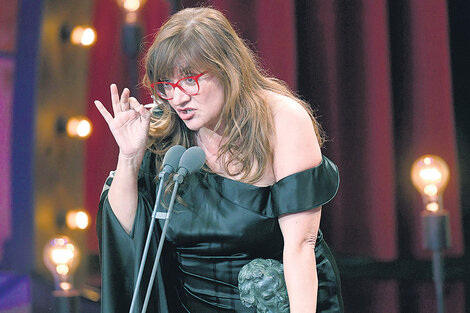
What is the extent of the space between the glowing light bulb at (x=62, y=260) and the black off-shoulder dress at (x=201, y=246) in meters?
0.77

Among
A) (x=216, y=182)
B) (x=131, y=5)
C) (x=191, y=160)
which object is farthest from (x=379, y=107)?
(x=191, y=160)

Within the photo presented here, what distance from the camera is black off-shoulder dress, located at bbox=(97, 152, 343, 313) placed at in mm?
1521

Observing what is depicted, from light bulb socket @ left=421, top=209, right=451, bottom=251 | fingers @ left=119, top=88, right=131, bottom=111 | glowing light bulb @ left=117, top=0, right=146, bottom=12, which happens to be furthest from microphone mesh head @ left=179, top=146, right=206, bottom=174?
glowing light bulb @ left=117, top=0, right=146, bottom=12

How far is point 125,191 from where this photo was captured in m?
1.52

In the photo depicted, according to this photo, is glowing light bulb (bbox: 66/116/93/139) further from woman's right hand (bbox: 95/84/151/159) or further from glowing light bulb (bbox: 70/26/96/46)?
woman's right hand (bbox: 95/84/151/159)

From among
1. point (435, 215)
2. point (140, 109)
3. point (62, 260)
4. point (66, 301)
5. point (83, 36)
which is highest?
point (83, 36)

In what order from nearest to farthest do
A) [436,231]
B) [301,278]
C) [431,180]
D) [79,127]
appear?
[301,278], [436,231], [431,180], [79,127]

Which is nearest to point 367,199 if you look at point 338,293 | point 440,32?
point 440,32

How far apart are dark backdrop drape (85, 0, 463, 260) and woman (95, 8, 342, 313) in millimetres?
970

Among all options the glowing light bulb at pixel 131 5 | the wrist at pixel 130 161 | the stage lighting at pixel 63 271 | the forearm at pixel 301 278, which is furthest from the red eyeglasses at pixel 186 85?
the glowing light bulb at pixel 131 5

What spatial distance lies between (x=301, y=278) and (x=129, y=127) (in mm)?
500

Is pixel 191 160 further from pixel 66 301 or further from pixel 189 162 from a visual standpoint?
pixel 66 301

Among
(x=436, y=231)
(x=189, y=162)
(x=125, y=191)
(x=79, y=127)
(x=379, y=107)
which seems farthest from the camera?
(x=79, y=127)

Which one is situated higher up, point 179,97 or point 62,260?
point 179,97
